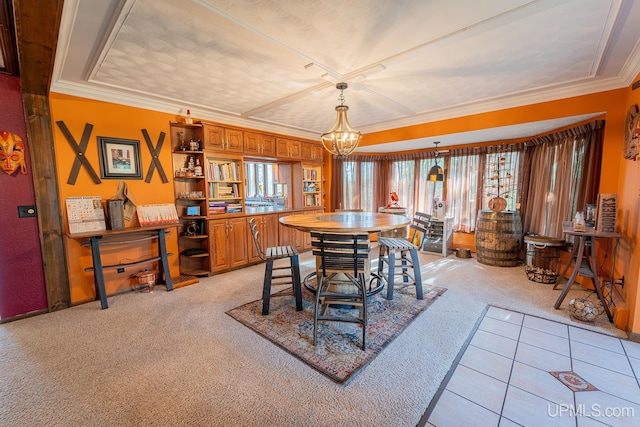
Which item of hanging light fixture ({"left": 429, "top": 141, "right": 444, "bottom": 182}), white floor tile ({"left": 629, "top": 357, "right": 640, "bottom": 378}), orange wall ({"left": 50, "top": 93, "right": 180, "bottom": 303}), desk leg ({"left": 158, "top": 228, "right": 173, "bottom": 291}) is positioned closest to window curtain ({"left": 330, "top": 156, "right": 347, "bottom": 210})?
hanging light fixture ({"left": 429, "top": 141, "right": 444, "bottom": 182})

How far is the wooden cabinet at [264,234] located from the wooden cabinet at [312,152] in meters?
1.42

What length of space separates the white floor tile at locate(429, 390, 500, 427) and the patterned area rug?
0.53m

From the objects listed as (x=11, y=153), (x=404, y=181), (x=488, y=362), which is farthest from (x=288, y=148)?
(x=488, y=362)

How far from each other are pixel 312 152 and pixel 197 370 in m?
4.33

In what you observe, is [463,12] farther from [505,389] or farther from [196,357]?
[196,357]

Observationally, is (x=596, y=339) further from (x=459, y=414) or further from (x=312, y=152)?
(x=312, y=152)

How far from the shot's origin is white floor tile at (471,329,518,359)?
6.75 ft

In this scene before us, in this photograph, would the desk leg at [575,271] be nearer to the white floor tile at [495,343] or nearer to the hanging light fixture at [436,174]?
the white floor tile at [495,343]

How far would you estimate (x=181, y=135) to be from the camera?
379cm

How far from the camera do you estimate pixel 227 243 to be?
4.05 m

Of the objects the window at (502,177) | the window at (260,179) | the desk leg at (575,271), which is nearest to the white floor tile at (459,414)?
the desk leg at (575,271)

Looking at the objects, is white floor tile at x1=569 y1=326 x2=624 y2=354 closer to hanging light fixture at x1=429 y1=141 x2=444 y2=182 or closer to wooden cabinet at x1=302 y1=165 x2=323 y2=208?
hanging light fixture at x1=429 y1=141 x2=444 y2=182

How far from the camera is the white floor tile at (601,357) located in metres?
1.86

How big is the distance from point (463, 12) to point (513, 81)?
166 cm
